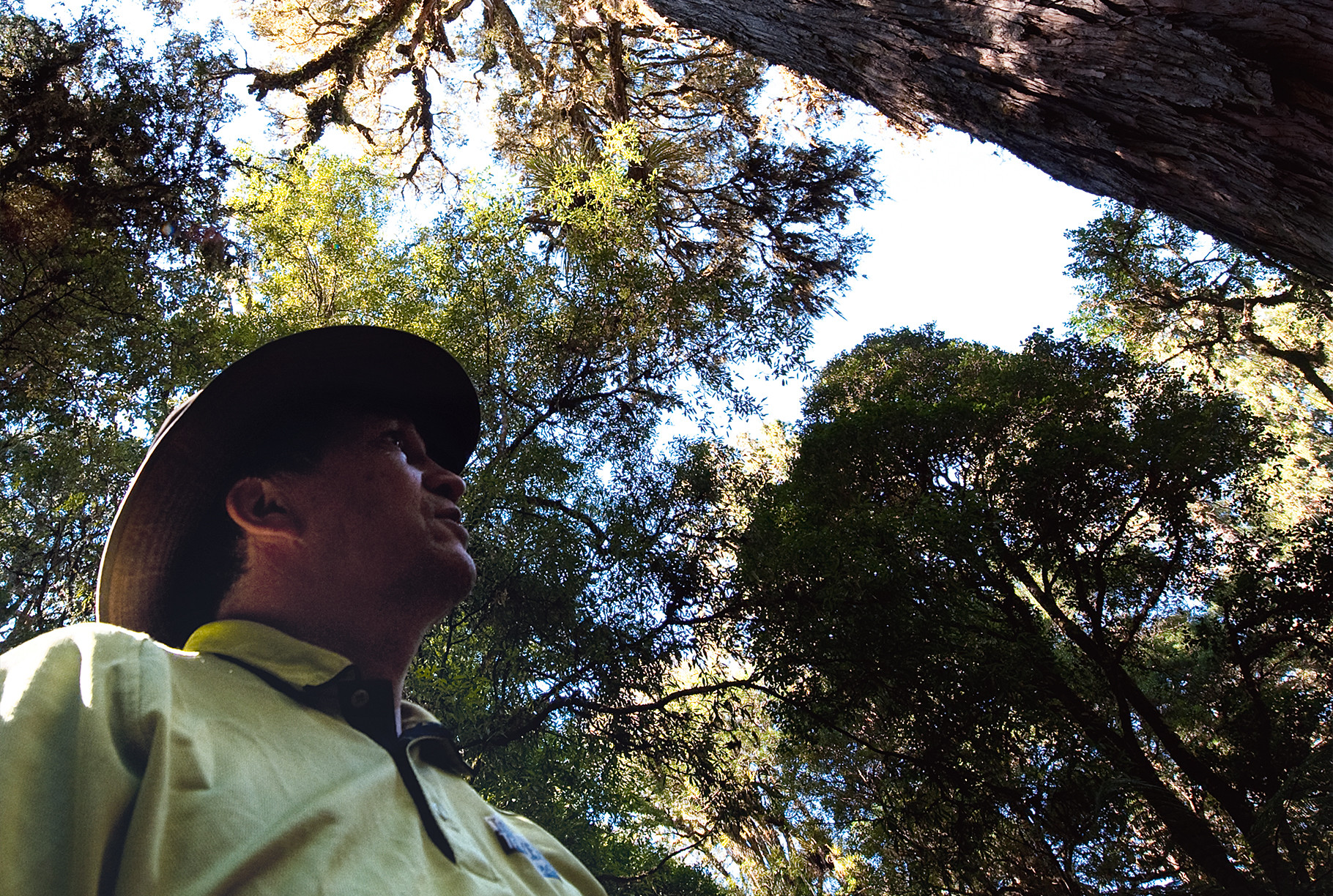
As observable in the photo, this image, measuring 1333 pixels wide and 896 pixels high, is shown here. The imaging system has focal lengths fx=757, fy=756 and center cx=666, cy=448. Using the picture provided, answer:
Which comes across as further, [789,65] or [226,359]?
[226,359]

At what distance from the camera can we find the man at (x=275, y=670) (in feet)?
2.94

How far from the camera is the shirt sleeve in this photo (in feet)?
2.69

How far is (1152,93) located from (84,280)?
7946 mm

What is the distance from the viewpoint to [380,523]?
1.73 meters

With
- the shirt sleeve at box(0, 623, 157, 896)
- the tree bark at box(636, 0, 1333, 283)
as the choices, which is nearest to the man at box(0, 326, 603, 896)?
the shirt sleeve at box(0, 623, 157, 896)

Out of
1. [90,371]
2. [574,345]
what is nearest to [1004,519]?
[574,345]

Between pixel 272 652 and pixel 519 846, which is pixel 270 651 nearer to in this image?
pixel 272 652

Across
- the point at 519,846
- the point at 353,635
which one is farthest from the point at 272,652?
the point at 519,846

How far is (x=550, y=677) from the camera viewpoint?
22.6 ft

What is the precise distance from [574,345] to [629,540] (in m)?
2.26

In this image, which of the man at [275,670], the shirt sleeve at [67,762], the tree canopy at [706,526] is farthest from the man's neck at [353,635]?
the tree canopy at [706,526]

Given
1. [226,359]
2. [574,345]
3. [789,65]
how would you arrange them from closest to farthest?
[789,65] → [226,359] → [574,345]

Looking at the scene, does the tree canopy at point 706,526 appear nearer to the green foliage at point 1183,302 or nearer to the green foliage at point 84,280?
the green foliage at point 84,280

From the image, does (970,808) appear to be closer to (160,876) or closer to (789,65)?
(789,65)
